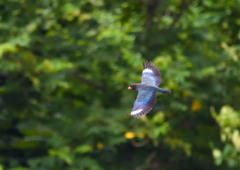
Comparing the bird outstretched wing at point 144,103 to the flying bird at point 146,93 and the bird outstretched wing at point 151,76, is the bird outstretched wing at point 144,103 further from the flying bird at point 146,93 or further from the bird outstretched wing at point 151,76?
the bird outstretched wing at point 151,76

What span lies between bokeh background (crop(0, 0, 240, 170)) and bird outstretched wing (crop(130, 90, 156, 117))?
3.08 metres

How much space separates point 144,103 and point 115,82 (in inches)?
148

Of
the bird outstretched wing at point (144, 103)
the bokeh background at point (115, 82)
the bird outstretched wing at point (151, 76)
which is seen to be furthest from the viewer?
the bokeh background at point (115, 82)

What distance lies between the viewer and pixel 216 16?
6.00m

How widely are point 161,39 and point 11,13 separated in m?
1.86

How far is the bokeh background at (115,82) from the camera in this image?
19.9 ft

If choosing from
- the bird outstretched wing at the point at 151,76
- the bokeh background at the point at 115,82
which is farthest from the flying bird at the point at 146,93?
the bokeh background at the point at 115,82

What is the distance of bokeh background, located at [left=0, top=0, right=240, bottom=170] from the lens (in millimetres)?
6078

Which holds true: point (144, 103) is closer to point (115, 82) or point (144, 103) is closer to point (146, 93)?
point (146, 93)

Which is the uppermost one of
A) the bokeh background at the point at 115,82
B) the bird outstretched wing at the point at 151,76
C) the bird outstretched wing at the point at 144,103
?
the bokeh background at the point at 115,82

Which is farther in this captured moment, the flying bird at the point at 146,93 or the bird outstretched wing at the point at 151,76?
the bird outstretched wing at the point at 151,76

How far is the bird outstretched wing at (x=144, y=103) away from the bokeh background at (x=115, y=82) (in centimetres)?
308

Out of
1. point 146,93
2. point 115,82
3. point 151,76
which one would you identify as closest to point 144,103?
point 146,93

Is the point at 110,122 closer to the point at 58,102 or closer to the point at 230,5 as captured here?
the point at 58,102
